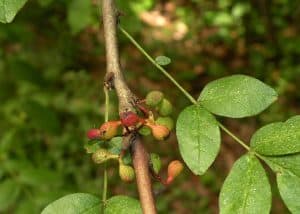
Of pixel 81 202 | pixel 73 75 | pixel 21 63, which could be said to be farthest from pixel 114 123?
pixel 73 75

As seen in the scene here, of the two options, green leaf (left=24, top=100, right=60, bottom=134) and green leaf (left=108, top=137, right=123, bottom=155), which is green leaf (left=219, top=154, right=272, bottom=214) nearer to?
green leaf (left=108, top=137, right=123, bottom=155)

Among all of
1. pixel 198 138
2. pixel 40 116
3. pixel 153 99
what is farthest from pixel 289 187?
pixel 40 116

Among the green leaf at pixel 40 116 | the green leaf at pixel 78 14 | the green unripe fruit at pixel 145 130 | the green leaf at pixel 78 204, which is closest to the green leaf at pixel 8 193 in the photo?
the green leaf at pixel 40 116

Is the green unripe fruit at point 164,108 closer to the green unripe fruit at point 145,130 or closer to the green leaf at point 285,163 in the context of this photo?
the green unripe fruit at point 145,130

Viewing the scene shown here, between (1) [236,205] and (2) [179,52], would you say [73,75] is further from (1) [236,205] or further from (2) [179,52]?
(1) [236,205]

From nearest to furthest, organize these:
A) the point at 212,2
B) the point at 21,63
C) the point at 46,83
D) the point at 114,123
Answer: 1. the point at 114,123
2. the point at 21,63
3. the point at 46,83
4. the point at 212,2

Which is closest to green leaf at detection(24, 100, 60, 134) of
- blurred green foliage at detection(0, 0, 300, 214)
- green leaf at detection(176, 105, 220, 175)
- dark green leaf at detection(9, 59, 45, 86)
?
blurred green foliage at detection(0, 0, 300, 214)
